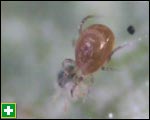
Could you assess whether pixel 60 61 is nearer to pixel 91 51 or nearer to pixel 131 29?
pixel 91 51

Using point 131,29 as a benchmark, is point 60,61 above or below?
below

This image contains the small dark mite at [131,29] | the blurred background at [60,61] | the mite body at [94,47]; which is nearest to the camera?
the mite body at [94,47]

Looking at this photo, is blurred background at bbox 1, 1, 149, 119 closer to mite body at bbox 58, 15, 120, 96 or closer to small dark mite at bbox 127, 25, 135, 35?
small dark mite at bbox 127, 25, 135, 35

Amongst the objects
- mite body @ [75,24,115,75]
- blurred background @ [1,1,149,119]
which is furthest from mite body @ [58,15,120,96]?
blurred background @ [1,1,149,119]

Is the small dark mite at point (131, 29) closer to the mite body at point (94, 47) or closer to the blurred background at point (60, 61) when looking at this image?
the blurred background at point (60, 61)

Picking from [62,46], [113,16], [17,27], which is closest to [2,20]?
[17,27]

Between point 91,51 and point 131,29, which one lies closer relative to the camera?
point 91,51

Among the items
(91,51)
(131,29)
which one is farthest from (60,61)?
(131,29)

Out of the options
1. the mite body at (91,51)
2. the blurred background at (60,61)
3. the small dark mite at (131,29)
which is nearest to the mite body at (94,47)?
the mite body at (91,51)
